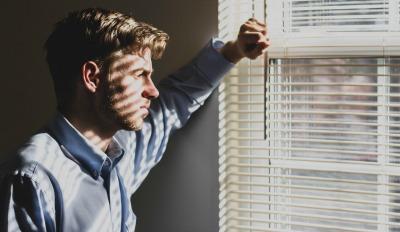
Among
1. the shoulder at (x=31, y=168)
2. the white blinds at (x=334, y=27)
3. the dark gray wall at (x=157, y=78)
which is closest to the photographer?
the shoulder at (x=31, y=168)

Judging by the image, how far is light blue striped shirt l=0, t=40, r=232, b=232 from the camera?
47.3 inches

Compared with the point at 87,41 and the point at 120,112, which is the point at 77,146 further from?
the point at 87,41

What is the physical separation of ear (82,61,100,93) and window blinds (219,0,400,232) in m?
0.39

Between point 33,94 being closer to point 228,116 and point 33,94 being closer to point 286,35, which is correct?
point 228,116

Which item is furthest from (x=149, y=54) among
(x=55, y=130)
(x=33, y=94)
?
(x=33, y=94)

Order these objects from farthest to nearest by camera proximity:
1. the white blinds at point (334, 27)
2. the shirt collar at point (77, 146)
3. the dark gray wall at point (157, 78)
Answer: the dark gray wall at point (157, 78), the white blinds at point (334, 27), the shirt collar at point (77, 146)

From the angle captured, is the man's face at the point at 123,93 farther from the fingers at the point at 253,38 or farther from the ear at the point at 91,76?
the fingers at the point at 253,38

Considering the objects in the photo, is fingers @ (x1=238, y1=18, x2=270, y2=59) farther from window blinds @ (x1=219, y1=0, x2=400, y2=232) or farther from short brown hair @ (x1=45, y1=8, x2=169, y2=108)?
short brown hair @ (x1=45, y1=8, x2=169, y2=108)

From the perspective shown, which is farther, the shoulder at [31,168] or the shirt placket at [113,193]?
the shirt placket at [113,193]

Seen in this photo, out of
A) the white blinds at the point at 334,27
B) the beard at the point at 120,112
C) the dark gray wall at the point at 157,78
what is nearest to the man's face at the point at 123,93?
the beard at the point at 120,112

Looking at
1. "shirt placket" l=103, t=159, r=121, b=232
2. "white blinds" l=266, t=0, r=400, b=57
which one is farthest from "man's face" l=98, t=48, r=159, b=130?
"white blinds" l=266, t=0, r=400, b=57

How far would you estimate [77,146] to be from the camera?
4.41 feet

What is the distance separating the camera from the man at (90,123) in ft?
3.99

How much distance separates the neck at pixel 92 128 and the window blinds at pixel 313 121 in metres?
0.35
